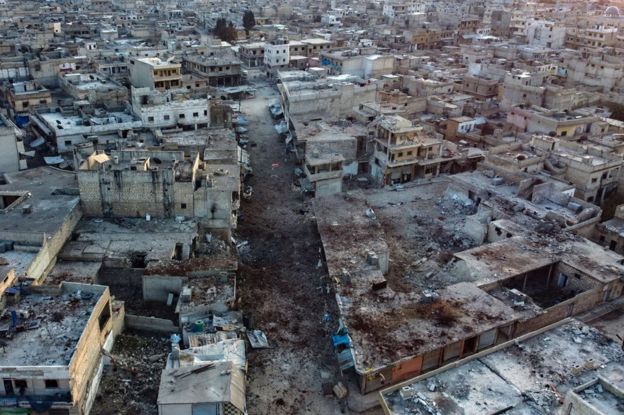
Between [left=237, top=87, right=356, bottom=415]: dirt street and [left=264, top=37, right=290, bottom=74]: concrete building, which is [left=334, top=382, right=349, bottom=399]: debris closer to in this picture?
[left=237, top=87, right=356, bottom=415]: dirt street

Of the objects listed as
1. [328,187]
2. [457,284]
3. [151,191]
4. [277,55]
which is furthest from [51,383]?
[277,55]

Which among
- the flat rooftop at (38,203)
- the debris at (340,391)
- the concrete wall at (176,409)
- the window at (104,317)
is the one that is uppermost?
the flat rooftop at (38,203)

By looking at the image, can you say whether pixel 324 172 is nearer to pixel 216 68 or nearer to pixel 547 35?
pixel 216 68

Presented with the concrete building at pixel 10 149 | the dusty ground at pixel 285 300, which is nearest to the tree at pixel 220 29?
the dusty ground at pixel 285 300

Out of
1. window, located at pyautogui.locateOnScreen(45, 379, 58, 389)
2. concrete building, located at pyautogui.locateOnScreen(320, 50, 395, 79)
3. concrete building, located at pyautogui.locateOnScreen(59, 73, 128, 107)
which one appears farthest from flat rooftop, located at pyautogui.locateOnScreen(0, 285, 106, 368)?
concrete building, located at pyautogui.locateOnScreen(320, 50, 395, 79)

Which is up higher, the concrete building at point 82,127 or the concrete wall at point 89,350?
the concrete building at point 82,127

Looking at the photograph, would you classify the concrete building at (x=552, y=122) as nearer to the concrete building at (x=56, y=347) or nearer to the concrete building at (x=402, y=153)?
the concrete building at (x=402, y=153)
